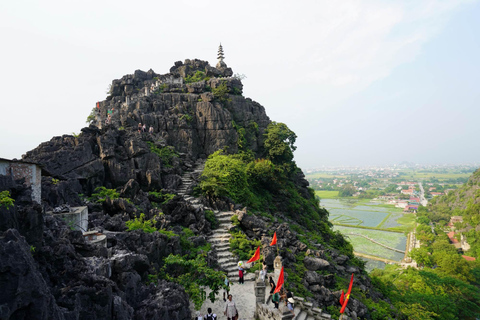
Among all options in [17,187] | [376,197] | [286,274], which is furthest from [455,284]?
[376,197]

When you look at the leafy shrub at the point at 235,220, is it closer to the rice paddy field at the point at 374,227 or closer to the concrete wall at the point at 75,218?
the concrete wall at the point at 75,218

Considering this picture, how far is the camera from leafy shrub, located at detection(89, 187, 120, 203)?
1723cm

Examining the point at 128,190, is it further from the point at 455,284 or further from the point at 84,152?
the point at 455,284

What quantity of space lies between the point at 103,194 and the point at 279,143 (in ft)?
69.5

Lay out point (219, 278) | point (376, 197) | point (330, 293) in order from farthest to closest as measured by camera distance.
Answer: point (376, 197), point (330, 293), point (219, 278)

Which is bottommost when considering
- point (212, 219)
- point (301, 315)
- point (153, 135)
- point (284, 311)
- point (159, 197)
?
point (301, 315)

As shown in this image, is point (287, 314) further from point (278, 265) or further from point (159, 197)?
point (159, 197)

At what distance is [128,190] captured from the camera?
18109 millimetres

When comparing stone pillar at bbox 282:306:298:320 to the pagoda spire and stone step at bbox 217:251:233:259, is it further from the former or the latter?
the pagoda spire

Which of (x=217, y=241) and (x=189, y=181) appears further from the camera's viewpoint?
(x=189, y=181)

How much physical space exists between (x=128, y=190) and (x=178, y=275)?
909cm

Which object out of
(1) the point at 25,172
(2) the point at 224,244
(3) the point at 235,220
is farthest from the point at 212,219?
(1) the point at 25,172

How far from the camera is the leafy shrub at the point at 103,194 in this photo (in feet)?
56.5

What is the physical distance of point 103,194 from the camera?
17844mm
